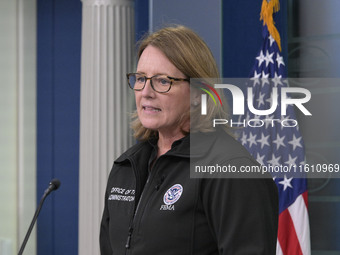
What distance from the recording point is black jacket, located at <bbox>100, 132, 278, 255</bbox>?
135 cm

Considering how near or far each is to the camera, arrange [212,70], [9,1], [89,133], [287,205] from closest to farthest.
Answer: [212,70], [287,205], [89,133], [9,1]

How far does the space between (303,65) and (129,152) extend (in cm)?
243

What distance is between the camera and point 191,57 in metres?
1.50

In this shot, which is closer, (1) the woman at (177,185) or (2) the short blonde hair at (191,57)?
(1) the woman at (177,185)

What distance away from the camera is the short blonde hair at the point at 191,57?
59.1 inches

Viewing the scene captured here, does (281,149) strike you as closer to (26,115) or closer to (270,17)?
(270,17)

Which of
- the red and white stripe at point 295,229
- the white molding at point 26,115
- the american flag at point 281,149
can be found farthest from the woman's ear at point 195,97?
the white molding at point 26,115

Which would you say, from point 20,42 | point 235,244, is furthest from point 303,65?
point 235,244

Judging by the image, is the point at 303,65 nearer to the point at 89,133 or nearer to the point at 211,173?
the point at 89,133

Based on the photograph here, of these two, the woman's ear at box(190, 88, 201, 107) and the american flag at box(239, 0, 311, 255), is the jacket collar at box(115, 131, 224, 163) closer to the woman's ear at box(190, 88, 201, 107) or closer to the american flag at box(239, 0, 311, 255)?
the woman's ear at box(190, 88, 201, 107)

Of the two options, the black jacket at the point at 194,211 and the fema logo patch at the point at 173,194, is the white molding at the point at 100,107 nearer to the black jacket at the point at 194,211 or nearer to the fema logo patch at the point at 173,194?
the black jacket at the point at 194,211

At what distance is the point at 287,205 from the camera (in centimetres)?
330

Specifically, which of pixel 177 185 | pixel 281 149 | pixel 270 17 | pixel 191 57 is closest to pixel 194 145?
pixel 177 185

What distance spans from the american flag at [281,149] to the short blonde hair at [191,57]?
1.78m
